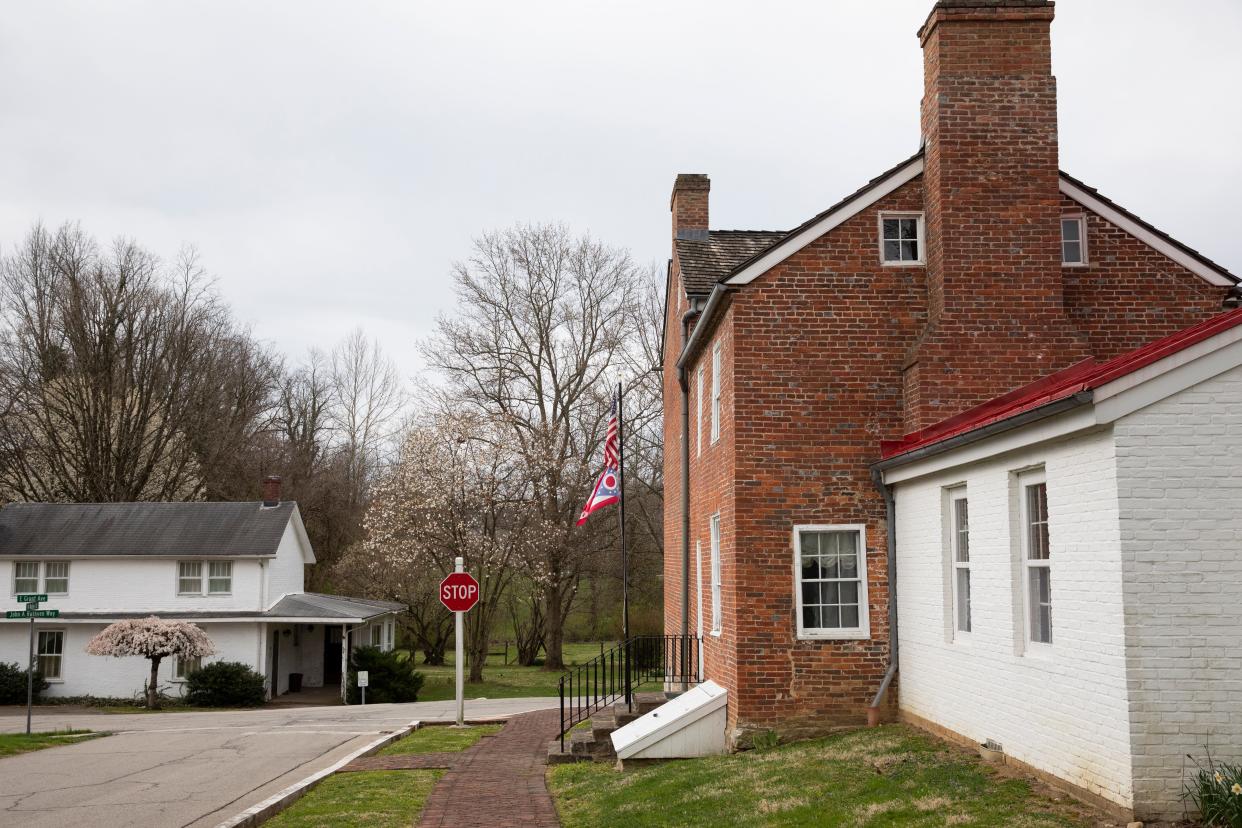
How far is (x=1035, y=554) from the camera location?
8648 mm

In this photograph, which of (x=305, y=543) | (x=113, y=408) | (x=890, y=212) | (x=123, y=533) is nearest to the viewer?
(x=890, y=212)

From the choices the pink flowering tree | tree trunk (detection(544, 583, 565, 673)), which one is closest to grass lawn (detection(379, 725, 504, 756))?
the pink flowering tree

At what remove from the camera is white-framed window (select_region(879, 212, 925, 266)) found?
13.0 metres

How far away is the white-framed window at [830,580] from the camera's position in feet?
40.1

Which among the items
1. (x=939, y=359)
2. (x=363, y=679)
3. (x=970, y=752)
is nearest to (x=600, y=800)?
(x=970, y=752)

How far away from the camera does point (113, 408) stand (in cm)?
4056

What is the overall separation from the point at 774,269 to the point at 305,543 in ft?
90.5

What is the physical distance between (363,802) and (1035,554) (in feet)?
22.8

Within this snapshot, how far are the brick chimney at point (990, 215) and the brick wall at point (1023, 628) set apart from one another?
5.99 ft

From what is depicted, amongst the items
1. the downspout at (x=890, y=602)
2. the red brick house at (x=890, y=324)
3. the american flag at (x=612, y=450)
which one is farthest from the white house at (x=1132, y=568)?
the american flag at (x=612, y=450)

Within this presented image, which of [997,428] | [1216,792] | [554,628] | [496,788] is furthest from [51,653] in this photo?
[1216,792]

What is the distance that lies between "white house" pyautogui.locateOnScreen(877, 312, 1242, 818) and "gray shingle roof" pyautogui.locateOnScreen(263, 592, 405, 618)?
1033 inches

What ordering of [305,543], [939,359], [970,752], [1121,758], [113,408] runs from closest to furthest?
[1121,758] < [970,752] < [939,359] < [305,543] < [113,408]

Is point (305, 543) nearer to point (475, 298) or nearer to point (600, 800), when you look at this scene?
point (475, 298)
